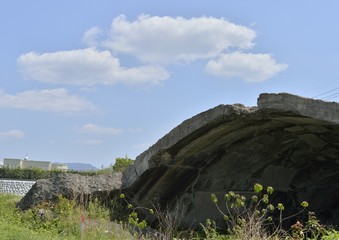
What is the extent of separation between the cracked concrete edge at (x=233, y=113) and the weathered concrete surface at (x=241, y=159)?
16 mm

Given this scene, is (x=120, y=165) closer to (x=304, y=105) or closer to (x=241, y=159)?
(x=241, y=159)

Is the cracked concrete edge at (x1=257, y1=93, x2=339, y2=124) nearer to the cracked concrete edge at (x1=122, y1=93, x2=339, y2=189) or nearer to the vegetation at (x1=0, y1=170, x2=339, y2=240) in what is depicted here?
the cracked concrete edge at (x1=122, y1=93, x2=339, y2=189)

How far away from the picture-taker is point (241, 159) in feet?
37.3

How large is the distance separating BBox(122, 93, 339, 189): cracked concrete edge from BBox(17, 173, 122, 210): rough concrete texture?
1.29 feet

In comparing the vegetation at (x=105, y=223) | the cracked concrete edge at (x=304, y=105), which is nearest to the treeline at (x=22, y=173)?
the vegetation at (x=105, y=223)

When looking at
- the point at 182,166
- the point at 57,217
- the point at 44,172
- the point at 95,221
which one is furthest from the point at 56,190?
the point at 44,172

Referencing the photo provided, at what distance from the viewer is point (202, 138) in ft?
33.4

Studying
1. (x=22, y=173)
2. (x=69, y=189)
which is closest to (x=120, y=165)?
(x=22, y=173)

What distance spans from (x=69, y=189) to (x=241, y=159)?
3501mm

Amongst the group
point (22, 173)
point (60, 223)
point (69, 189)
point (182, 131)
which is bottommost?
point (60, 223)

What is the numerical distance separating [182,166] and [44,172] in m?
24.7

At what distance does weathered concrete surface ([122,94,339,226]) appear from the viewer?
9.60 meters

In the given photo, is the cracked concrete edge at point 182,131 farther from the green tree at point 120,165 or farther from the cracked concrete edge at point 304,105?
the green tree at point 120,165

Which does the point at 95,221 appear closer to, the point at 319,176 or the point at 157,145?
the point at 157,145
